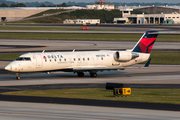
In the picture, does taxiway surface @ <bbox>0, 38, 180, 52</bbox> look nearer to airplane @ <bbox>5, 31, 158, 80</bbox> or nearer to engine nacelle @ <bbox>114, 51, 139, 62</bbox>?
airplane @ <bbox>5, 31, 158, 80</bbox>

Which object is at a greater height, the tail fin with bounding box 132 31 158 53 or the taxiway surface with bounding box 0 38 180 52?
the tail fin with bounding box 132 31 158 53

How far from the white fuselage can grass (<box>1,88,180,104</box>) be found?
7.87 m

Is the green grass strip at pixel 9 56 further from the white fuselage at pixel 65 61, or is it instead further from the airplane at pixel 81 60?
the white fuselage at pixel 65 61

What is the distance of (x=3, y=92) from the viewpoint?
32.0m

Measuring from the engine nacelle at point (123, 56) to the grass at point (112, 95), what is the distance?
9958 millimetres

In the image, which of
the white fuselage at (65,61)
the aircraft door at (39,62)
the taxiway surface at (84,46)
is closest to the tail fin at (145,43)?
the white fuselage at (65,61)

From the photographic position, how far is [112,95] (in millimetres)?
30188

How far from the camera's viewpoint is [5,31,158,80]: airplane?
40.5 metres

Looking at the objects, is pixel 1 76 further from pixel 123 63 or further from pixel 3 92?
pixel 123 63

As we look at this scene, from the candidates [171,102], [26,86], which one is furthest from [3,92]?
[171,102]

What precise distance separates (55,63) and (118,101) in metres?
16.2

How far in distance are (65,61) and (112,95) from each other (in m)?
13.0

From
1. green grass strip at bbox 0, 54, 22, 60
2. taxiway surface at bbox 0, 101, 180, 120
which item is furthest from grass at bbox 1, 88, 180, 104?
green grass strip at bbox 0, 54, 22, 60

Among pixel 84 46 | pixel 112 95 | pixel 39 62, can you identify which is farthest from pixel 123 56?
pixel 84 46
